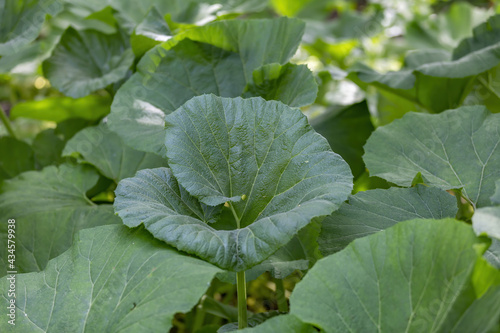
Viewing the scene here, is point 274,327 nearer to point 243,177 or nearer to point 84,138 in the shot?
point 243,177

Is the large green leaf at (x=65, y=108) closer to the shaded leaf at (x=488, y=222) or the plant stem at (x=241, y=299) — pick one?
the plant stem at (x=241, y=299)

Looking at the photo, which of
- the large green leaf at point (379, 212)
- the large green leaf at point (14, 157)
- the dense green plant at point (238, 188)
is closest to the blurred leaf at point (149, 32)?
the dense green plant at point (238, 188)

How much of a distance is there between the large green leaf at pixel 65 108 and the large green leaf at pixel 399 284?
52.2 inches

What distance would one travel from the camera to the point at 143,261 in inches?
34.6

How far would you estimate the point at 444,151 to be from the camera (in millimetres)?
1184

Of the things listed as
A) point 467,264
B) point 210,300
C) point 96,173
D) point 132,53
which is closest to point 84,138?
point 96,173

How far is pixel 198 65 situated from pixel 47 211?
22.5 inches

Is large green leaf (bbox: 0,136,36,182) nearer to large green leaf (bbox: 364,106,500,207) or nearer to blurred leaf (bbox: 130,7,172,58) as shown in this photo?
blurred leaf (bbox: 130,7,172,58)

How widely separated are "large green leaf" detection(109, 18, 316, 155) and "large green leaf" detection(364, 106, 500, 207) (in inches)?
12.8

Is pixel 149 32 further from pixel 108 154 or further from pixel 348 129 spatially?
pixel 348 129

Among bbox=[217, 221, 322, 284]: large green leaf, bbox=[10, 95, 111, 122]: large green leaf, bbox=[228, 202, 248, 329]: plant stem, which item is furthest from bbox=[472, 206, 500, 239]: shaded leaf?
bbox=[10, 95, 111, 122]: large green leaf

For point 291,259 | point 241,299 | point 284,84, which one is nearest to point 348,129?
point 284,84

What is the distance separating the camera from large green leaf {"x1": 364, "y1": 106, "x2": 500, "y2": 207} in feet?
3.62

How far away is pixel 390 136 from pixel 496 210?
0.45 metres
